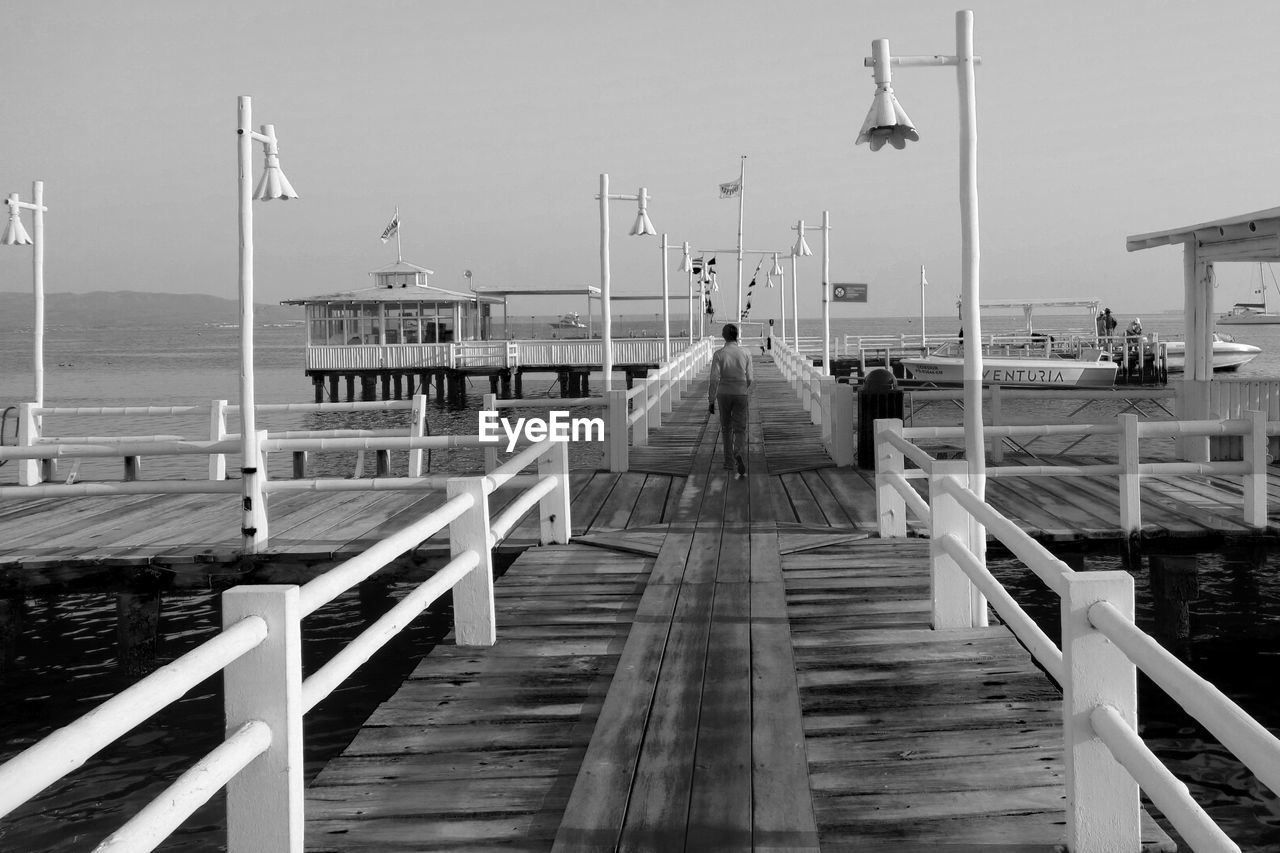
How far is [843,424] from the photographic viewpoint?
13.7 meters

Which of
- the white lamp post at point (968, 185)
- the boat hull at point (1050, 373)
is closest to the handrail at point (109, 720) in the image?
the white lamp post at point (968, 185)

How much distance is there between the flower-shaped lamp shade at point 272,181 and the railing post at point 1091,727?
7507 mm

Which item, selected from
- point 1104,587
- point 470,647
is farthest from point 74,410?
point 1104,587

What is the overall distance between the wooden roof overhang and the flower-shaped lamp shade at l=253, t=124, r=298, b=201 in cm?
1079

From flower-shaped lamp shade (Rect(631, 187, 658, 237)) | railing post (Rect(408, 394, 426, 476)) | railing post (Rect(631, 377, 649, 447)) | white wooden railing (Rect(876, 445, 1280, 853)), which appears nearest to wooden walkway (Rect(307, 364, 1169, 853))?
white wooden railing (Rect(876, 445, 1280, 853))

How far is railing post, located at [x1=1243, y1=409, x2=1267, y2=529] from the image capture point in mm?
9117

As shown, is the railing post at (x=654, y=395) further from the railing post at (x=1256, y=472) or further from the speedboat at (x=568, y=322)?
the speedboat at (x=568, y=322)

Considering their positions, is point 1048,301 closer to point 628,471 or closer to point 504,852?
point 628,471

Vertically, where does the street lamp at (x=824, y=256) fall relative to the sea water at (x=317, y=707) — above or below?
above

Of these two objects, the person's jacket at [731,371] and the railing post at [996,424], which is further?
the railing post at [996,424]

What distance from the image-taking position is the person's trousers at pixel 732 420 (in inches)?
497

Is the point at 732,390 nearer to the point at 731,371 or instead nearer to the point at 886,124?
the point at 731,371

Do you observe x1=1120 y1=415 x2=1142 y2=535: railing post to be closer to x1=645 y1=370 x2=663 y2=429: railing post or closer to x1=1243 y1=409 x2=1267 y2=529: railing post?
x1=1243 y1=409 x2=1267 y2=529: railing post

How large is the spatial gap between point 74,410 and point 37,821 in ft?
27.5
